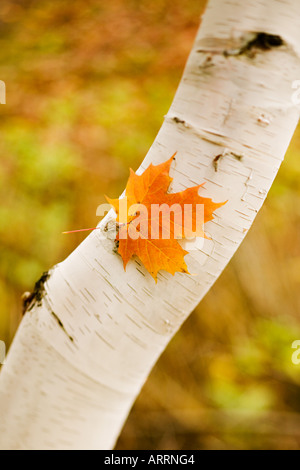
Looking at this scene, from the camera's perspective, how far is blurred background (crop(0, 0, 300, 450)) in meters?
1.47

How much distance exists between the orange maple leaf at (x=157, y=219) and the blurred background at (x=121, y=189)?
3.32 feet

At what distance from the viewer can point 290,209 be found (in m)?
1.67

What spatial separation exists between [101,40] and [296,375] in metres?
1.92

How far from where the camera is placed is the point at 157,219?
0.52m

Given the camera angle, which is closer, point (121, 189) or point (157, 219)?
point (157, 219)

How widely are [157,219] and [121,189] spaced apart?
1111mm

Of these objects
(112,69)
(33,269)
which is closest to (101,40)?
(112,69)

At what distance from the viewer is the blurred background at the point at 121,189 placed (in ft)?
4.82

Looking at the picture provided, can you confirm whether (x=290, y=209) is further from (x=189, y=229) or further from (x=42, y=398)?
(x=42, y=398)

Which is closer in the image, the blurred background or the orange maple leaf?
the orange maple leaf

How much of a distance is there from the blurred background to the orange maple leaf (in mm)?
1011

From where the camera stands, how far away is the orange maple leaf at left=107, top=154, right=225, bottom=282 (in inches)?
19.6

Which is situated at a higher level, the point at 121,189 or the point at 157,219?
the point at 121,189

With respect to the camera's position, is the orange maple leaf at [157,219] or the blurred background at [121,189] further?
the blurred background at [121,189]
